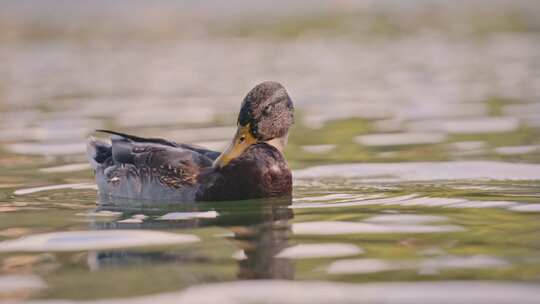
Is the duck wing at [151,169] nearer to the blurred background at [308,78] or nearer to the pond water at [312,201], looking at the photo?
the pond water at [312,201]

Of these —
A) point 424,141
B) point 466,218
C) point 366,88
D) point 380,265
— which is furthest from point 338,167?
point 366,88

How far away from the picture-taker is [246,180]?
802 cm

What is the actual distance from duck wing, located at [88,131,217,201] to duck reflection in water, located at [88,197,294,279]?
0.48 feet

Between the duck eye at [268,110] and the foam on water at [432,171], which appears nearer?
the duck eye at [268,110]

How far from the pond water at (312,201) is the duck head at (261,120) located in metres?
0.41

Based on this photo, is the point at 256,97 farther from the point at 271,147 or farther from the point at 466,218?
the point at 466,218

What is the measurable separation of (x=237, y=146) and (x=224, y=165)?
174 mm

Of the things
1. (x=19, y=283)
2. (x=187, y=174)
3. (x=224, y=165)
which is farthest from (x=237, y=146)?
(x=19, y=283)

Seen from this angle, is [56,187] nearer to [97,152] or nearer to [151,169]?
[97,152]

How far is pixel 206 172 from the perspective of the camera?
813 cm

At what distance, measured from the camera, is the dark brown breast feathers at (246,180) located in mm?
8008

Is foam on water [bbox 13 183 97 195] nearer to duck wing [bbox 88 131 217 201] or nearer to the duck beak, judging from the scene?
duck wing [bbox 88 131 217 201]

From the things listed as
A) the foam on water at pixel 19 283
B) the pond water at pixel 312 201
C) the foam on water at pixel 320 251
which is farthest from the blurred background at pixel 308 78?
the foam on water at pixel 19 283

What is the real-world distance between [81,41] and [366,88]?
16056 mm
